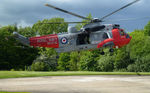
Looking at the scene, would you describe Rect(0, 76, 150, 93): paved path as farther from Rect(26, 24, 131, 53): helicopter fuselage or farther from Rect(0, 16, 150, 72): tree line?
Rect(0, 16, 150, 72): tree line

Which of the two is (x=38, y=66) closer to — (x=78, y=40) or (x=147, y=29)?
(x=78, y=40)

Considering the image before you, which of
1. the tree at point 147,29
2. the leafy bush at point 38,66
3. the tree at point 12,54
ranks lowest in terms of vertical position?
the leafy bush at point 38,66

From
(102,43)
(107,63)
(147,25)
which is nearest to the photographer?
(102,43)

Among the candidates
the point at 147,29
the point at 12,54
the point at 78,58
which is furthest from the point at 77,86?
the point at 147,29

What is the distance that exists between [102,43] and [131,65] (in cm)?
3336

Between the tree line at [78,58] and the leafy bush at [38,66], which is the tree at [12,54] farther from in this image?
the leafy bush at [38,66]

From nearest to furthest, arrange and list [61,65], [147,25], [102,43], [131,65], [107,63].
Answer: [102,43]
[131,65]
[107,63]
[61,65]
[147,25]

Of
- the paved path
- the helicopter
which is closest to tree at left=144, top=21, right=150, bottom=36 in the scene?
the helicopter

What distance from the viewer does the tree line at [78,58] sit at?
5562 cm

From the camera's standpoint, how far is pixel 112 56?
2352 inches

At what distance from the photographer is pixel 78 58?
63281 millimetres

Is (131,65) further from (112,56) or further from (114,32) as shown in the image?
(114,32)

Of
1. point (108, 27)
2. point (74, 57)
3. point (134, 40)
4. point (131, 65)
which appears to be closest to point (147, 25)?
point (134, 40)

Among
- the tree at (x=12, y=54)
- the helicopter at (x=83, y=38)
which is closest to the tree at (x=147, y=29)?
the tree at (x=12, y=54)
